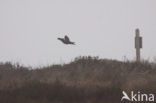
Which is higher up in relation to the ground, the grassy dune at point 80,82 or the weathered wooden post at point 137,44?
the weathered wooden post at point 137,44

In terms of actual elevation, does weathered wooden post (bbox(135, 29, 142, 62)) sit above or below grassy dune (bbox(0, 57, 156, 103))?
above

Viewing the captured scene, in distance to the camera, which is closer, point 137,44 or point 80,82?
point 80,82

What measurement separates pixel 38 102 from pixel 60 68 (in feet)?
26.8

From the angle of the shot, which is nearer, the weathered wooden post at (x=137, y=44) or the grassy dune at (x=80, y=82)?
the grassy dune at (x=80, y=82)

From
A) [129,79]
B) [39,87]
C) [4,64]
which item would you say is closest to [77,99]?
[39,87]

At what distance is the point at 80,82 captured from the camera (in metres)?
15.0

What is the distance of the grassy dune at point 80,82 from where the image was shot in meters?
12.2

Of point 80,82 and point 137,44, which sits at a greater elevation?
point 137,44

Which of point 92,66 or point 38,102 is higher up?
point 92,66

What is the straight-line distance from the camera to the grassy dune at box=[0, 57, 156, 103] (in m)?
12.2

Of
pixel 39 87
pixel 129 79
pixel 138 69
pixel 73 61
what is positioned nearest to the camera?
pixel 39 87

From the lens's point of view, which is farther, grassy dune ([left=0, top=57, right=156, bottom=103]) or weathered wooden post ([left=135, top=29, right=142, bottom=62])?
weathered wooden post ([left=135, top=29, right=142, bottom=62])

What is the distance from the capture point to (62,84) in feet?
46.0

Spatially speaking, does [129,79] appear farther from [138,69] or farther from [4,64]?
[4,64]
